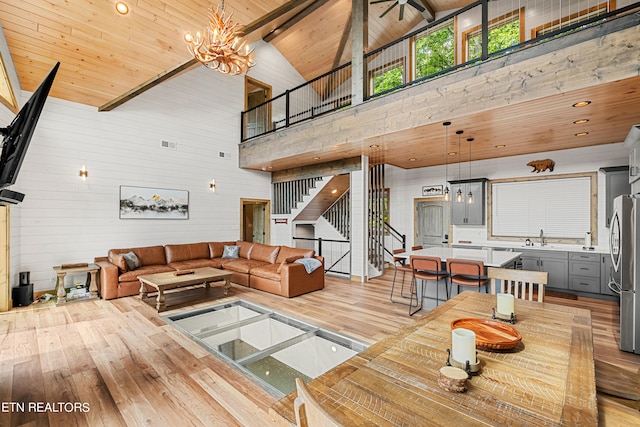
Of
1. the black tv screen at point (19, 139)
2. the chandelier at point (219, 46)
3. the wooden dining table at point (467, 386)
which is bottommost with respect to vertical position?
the wooden dining table at point (467, 386)

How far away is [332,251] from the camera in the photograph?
28.3 ft

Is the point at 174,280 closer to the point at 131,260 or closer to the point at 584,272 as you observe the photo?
the point at 131,260

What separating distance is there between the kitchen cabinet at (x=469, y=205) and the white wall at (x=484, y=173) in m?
0.28

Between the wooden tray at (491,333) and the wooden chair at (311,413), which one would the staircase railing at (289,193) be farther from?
the wooden chair at (311,413)

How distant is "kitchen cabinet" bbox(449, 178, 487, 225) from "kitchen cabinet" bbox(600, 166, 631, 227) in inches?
80.0

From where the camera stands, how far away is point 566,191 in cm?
601

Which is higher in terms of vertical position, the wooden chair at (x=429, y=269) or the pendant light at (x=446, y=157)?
the pendant light at (x=446, y=157)

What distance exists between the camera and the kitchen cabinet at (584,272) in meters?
5.27

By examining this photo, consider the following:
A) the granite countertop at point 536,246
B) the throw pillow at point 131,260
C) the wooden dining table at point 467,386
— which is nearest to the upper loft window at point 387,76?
the granite countertop at point 536,246

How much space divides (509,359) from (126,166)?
7.37 meters

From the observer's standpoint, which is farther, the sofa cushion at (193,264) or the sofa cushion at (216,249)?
the sofa cushion at (216,249)

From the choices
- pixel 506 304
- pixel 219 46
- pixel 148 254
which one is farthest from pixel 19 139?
pixel 148 254

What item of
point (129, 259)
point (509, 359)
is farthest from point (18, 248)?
point (509, 359)

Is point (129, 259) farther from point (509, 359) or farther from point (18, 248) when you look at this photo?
point (509, 359)
